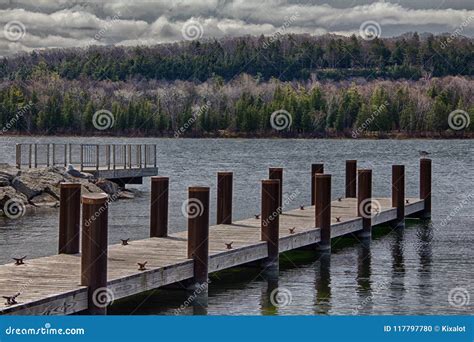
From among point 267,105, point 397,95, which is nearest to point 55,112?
point 267,105

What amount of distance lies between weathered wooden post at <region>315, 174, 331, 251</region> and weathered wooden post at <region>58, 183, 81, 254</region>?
7.87m

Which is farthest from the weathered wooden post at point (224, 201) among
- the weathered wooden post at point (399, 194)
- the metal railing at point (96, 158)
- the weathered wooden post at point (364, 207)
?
the metal railing at point (96, 158)

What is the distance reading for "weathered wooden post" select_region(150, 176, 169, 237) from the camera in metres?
21.5

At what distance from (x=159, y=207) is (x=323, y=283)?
4069 millimetres

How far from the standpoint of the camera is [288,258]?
2483cm

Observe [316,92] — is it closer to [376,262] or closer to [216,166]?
[216,166]

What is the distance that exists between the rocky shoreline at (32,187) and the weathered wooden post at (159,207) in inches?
582

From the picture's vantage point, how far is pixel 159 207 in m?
21.8

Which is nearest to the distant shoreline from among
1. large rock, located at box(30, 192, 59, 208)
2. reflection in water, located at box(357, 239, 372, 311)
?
large rock, located at box(30, 192, 59, 208)

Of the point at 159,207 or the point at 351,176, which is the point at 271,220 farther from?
the point at 351,176

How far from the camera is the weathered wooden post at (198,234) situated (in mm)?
18484

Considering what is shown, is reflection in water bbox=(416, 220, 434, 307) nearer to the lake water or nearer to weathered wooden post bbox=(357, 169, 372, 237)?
the lake water

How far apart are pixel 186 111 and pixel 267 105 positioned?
1477 cm

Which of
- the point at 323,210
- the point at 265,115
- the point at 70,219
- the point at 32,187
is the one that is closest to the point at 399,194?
the point at 323,210
